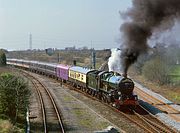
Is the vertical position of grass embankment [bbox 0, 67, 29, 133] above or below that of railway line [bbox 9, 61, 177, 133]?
above

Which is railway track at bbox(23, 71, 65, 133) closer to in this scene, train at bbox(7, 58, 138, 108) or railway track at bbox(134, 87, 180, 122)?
train at bbox(7, 58, 138, 108)

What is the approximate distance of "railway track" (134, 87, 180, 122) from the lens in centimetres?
2522

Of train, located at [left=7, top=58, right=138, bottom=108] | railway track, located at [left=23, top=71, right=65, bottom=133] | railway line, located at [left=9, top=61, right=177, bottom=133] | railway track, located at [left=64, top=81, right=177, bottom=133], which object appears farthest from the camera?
train, located at [left=7, top=58, right=138, bottom=108]

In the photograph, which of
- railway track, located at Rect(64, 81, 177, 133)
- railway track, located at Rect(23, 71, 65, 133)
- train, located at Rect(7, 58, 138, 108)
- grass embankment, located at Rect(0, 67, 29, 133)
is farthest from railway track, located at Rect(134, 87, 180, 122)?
grass embankment, located at Rect(0, 67, 29, 133)

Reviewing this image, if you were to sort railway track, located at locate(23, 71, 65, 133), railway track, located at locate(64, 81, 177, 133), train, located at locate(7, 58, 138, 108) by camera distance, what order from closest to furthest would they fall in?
railway track, located at locate(23, 71, 65, 133)
railway track, located at locate(64, 81, 177, 133)
train, located at locate(7, 58, 138, 108)

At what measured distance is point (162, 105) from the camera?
29.5 meters

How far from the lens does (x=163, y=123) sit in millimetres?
22266

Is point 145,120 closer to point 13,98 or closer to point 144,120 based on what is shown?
point 144,120

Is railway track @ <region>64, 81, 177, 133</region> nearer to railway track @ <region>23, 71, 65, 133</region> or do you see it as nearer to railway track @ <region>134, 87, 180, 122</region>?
railway track @ <region>134, 87, 180, 122</region>

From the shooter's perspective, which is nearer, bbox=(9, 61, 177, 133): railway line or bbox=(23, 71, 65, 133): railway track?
bbox=(23, 71, 65, 133): railway track

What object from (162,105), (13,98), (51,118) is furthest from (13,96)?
(162,105)

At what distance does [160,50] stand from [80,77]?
2213cm

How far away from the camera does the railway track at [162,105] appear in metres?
25.2

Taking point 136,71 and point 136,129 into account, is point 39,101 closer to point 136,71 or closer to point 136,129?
point 136,129
